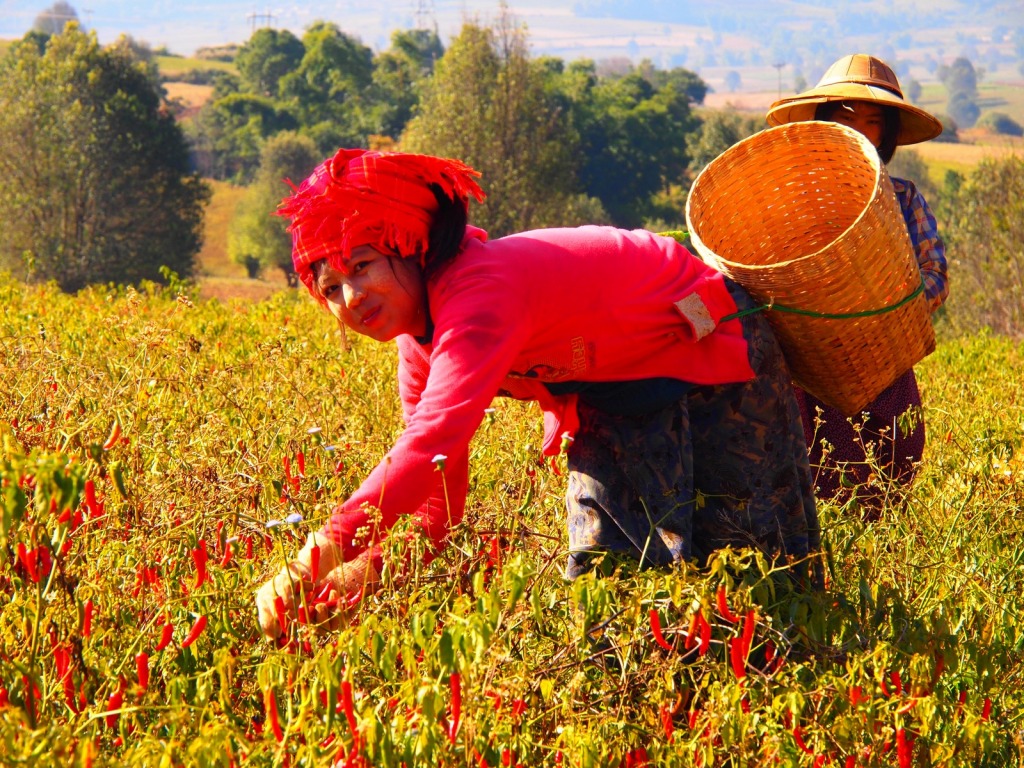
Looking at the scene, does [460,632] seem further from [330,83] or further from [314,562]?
→ [330,83]

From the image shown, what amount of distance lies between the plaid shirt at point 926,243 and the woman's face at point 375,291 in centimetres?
161

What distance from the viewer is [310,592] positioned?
207 centimetres

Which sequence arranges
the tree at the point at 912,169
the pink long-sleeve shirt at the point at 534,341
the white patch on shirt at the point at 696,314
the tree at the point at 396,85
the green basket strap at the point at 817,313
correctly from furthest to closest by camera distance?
the tree at the point at 396,85 → the tree at the point at 912,169 → the green basket strap at the point at 817,313 → the white patch on shirt at the point at 696,314 → the pink long-sleeve shirt at the point at 534,341

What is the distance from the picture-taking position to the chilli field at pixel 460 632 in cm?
161

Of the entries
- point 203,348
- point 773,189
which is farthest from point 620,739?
point 203,348

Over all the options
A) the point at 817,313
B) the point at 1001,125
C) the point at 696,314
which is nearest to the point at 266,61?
the point at 817,313

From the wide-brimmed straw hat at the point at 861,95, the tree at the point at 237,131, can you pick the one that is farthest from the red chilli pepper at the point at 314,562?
the tree at the point at 237,131

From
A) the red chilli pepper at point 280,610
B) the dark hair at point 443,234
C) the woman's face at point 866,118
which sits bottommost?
the red chilli pepper at point 280,610

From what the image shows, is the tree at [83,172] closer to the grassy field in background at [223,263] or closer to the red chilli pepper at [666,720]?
the grassy field in background at [223,263]

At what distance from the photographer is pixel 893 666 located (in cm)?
226

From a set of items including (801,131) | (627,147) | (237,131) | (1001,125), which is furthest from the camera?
(1001,125)

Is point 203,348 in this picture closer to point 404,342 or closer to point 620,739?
point 404,342

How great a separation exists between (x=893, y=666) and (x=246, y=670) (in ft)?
4.07

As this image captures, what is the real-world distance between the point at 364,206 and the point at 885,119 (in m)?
2.29
